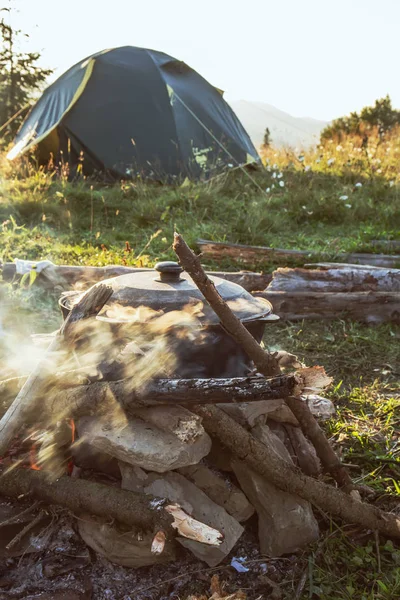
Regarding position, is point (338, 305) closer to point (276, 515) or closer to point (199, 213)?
point (276, 515)

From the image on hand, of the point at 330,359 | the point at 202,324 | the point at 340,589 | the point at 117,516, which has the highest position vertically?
the point at 202,324

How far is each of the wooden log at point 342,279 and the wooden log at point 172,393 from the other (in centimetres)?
277

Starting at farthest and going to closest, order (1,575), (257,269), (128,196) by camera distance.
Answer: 1. (128,196)
2. (257,269)
3. (1,575)

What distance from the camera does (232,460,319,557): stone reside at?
1.90 meters

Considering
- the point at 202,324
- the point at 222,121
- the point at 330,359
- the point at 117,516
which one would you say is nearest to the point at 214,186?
the point at 222,121

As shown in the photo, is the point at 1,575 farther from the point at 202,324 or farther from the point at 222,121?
the point at 222,121

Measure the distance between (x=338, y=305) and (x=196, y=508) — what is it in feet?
A: 9.45

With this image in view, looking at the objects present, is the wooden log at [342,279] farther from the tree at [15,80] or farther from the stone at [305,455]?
the tree at [15,80]

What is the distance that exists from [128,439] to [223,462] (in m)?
0.46

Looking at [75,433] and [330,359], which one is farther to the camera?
[330,359]

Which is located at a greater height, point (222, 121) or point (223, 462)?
point (222, 121)

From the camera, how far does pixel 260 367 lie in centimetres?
207

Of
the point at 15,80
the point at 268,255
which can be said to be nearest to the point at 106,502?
the point at 268,255

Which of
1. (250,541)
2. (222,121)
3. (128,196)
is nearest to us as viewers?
(250,541)
